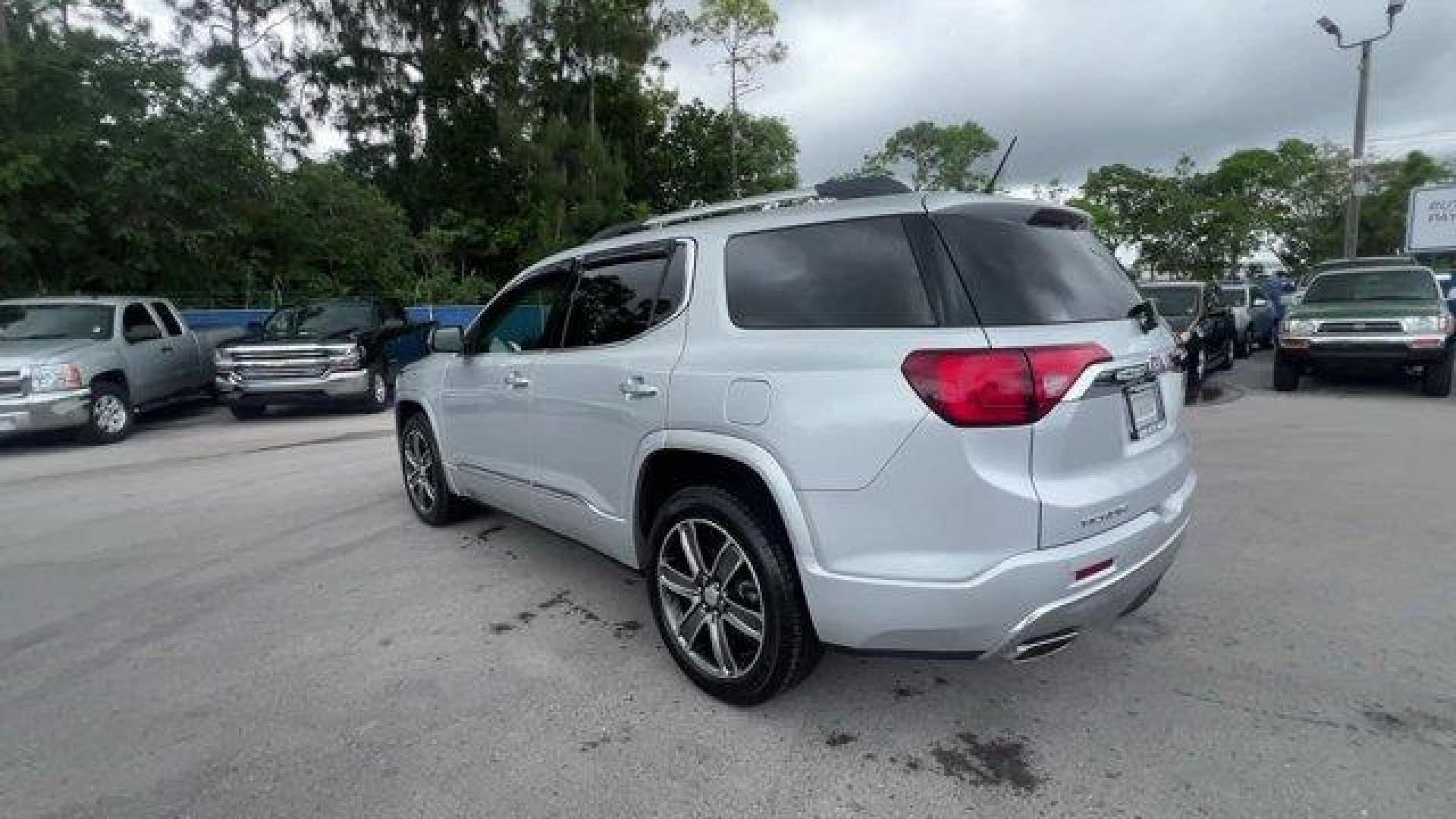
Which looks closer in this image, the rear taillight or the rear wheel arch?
the rear taillight

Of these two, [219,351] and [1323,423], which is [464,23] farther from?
[1323,423]

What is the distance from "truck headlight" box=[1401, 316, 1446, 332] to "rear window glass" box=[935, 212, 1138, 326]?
9747 millimetres

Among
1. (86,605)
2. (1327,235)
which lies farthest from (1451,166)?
(86,605)

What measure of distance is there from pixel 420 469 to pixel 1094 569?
4.40 meters

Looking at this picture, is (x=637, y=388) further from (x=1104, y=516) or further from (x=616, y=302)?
(x=1104, y=516)

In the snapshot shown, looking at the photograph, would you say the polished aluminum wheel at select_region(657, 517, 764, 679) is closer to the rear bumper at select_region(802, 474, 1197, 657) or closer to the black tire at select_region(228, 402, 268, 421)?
the rear bumper at select_region(802, 474, 1197, 657)

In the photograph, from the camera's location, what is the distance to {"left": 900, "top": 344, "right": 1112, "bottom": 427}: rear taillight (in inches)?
88.8

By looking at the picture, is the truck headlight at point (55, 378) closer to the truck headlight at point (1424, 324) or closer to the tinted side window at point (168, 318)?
the tinted side window at point (168, 318)

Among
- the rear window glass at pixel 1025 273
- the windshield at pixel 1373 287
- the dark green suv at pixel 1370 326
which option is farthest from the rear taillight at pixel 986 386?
the windshield at pixel 1373 287

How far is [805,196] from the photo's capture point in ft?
10.0

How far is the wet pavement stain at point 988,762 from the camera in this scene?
2.45m

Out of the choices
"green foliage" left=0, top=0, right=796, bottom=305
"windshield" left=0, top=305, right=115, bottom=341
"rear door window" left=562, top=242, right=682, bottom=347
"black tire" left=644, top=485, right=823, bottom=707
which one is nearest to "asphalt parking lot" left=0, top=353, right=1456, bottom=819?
"black tire" left=644, top=485, right=823, bottom=707

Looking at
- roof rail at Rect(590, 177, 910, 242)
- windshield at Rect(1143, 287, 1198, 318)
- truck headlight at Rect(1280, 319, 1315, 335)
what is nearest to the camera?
roof rail at Rect(590, 177, 910, 242)

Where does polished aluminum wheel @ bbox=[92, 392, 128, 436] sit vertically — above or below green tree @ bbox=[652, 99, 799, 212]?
below
